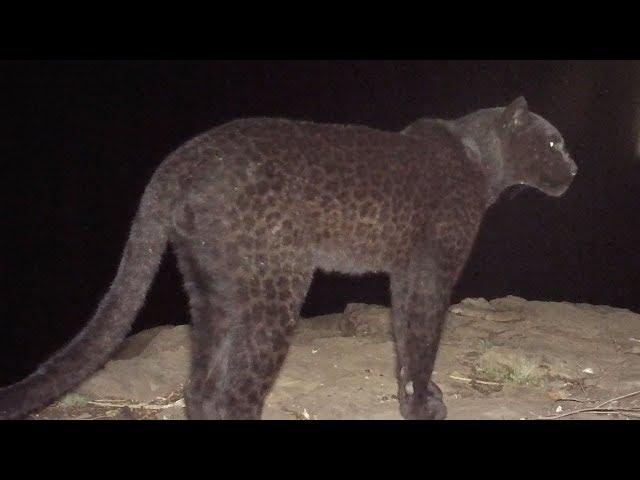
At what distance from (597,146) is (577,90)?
1505 mm

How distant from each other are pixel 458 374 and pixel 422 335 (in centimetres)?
140

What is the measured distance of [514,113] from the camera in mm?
5582

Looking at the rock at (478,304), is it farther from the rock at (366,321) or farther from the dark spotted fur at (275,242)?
the dark spotted fur at (275,242)

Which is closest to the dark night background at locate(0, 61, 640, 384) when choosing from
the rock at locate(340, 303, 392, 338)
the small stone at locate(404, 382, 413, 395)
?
the rock at locate(340, 303, 392, 338)

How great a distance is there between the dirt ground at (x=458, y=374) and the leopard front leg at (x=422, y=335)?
200 millimetres

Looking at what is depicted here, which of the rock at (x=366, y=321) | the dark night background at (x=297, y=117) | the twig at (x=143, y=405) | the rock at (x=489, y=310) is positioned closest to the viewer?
the twig at (x=143, y=405)

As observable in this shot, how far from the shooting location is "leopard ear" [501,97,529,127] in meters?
5.55

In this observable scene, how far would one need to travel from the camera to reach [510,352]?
6297 mm

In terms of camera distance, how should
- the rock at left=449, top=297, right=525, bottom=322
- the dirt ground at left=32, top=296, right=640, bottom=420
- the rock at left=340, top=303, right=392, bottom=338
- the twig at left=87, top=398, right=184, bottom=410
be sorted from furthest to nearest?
the rock at left=449, top=297, right=525, bottom=322
the rock at left=340, top=303, right=392, bottom=338
the twig at left=87, top=398, right=184, bottom=410
the dirt ground at left=32, top=296, right=640, bottom=420

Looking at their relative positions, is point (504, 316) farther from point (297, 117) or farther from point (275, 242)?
point (297, 117)

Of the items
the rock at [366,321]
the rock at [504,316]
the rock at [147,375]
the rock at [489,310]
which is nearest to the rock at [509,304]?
the rock at [489,310]

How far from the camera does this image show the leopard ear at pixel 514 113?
555cm

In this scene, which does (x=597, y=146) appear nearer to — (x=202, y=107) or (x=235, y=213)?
(x=202, y=107)

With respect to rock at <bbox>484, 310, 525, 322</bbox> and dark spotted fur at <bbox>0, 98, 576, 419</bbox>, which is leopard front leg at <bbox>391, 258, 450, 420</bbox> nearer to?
dark spotted fur at <bbox>0, 98, 576, 419</bbox>
